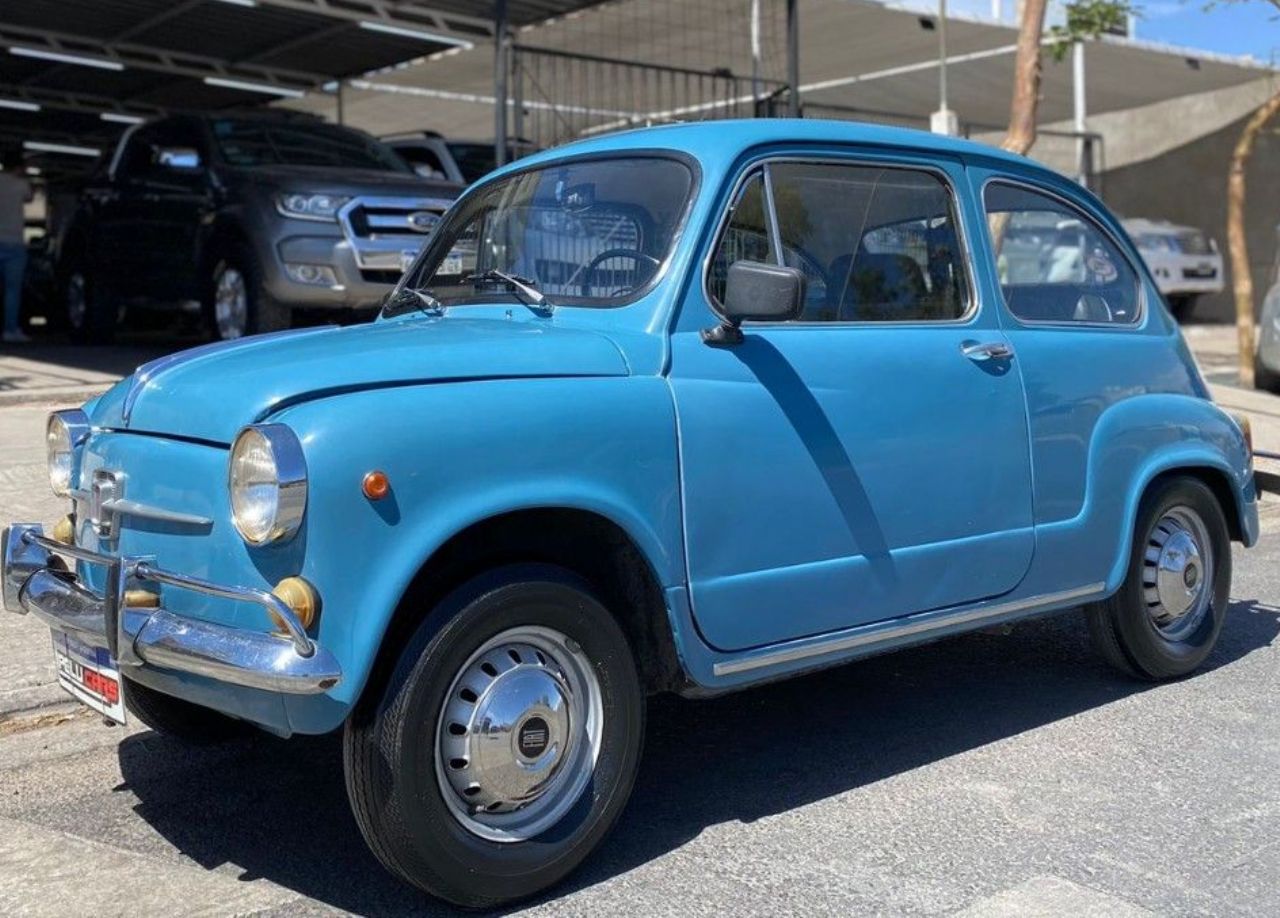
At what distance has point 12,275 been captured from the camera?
1465cm

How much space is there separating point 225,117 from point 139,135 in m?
1.22

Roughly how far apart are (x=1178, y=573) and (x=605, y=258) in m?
2.58

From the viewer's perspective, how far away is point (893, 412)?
14.4 feet

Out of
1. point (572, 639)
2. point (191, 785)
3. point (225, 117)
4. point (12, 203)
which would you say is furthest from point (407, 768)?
point (12, 203)

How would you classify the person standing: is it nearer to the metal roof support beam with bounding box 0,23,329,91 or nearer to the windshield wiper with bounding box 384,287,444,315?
the metal roof support beam with bounding box 0,23,329,91

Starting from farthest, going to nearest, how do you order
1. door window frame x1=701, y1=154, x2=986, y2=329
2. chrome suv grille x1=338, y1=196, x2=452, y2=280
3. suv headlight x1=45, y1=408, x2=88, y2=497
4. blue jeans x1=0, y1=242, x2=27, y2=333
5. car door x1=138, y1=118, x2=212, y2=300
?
1. blue jeans x1=0, y1=242, x2=27, y2=333
2. car door x1=138, y1=118, x2=212, y2=300
3. chrome suv grille x1=338, y1=196, x2=452, y2=280
4. door window frame x1=701, y1=154, x2=986, y2=329
5. suv headlight x1=45, y1=408, x2=88, y2=497

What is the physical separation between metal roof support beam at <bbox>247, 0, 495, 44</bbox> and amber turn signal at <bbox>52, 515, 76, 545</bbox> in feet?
35.0

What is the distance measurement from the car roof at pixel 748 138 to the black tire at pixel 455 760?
1424mm

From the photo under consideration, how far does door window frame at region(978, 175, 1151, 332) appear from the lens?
16.2 ft

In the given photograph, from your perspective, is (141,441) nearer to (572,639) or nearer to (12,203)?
(572,639)

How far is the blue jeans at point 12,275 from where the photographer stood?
46.2 ft

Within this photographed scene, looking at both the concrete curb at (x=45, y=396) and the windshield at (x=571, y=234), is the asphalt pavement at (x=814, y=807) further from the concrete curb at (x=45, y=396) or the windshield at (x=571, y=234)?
the concrete curb at (x=45, y=396)

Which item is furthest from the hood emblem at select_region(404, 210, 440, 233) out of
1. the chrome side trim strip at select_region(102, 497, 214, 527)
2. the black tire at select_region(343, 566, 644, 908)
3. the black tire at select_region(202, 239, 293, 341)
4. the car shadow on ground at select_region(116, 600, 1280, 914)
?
the black tire at select_region(343, 566, 644, 908)

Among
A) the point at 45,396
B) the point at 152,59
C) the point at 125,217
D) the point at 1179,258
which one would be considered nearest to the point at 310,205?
the point at 45,396
